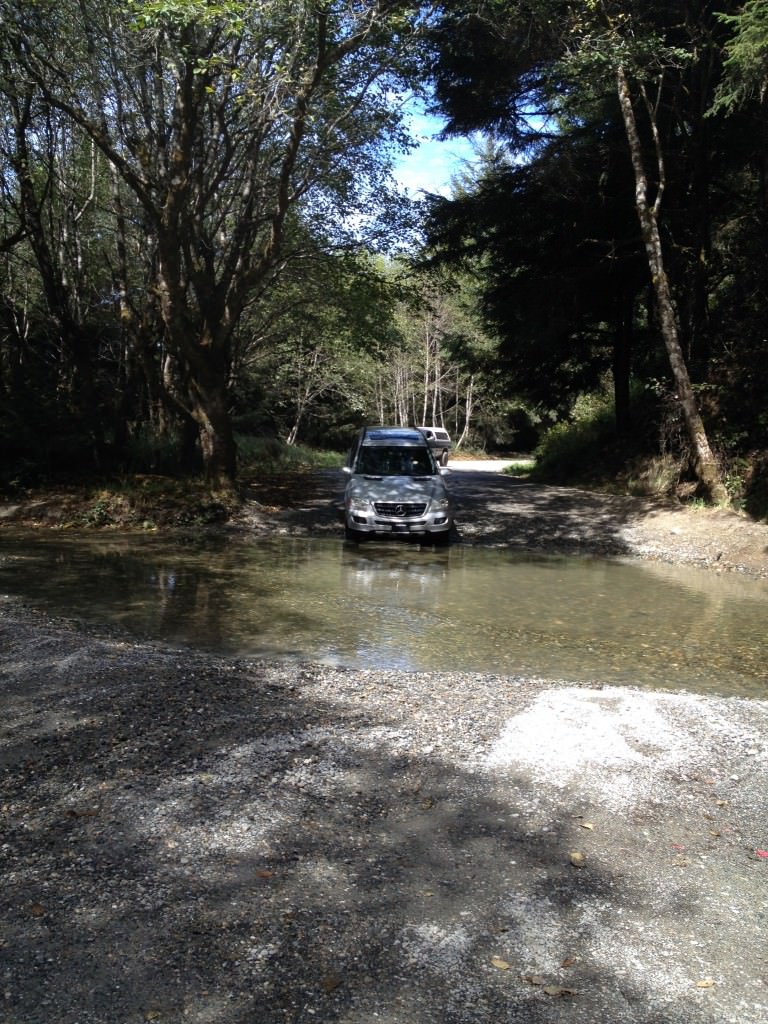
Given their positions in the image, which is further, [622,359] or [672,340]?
[622,359]

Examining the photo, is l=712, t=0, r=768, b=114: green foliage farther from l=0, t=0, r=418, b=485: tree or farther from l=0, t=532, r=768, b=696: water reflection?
l=0, t=532, r=768, b=696: water reflection

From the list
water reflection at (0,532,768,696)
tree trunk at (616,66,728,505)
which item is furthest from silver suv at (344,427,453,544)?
tree trunk at (616,66,728,505)

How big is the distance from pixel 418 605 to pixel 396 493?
4.37m

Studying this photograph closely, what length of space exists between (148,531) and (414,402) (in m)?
44.4

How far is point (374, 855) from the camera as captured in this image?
374cm

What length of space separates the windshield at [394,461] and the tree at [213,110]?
3.86 metres

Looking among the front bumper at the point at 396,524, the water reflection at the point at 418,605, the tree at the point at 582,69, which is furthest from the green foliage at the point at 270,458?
the water reflection at the point at 418,605

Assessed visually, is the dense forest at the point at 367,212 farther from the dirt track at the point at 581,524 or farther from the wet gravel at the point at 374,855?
the wet gravel at the point at 374,855

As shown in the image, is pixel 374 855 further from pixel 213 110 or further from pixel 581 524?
pixel 213 110

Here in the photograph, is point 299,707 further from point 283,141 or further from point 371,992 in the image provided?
point 283,141

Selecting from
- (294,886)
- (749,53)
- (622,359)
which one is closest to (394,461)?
(749,53)

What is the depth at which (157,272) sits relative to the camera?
18312mm

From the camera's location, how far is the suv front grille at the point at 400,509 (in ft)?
45.6

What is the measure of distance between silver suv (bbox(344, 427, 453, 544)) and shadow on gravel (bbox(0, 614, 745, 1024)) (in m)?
8.57
